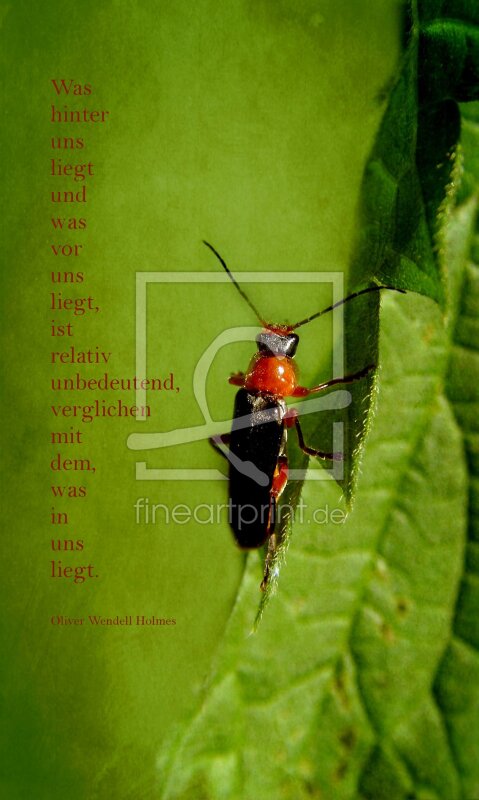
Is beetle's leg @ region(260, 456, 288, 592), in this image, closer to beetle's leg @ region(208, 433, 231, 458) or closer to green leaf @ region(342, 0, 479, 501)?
beetle's leg @ region(208, 433, 231, 458)

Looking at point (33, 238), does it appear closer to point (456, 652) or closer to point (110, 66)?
point (110, 66)

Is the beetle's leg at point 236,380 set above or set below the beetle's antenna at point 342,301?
below

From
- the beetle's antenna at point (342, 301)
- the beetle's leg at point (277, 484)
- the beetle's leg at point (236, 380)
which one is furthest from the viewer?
the beetle's leg at point (236, 380)

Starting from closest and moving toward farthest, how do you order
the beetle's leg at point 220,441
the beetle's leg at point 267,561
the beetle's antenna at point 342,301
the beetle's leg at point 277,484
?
the beetle's antenna at point 342,301 < the beetle's leg at point 267,561 < the beetle's leg at point 277,484 < the beetle's leg at point 220,441

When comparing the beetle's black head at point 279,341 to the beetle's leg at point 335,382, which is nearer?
the beetle's leg at point 335,382
